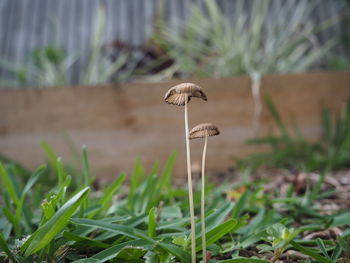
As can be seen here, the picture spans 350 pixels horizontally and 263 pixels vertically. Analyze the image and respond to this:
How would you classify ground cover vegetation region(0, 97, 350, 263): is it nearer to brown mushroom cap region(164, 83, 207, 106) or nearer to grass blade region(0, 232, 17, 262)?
grass blade region(0, 232, 17, 262)

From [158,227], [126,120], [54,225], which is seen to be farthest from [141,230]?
[126,120]

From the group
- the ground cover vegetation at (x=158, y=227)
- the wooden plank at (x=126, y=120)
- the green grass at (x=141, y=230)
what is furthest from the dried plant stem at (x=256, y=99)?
the green grass at (x=141, y=230)

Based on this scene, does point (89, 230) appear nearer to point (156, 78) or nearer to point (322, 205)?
point (322, 205)

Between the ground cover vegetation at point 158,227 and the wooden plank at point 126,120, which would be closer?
the ground cover vegetation at point 158,227

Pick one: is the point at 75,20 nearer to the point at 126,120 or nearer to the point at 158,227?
the point at 126,120

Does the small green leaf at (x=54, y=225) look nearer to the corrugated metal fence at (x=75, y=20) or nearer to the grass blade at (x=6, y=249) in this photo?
A: the grass blade at (x=6, y=249)

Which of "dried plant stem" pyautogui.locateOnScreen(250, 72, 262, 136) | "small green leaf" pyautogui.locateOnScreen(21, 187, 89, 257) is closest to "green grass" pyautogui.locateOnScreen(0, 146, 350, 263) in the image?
"small green leaf" pyautogui.locateOnScreen(21, 187, 89, 257)
